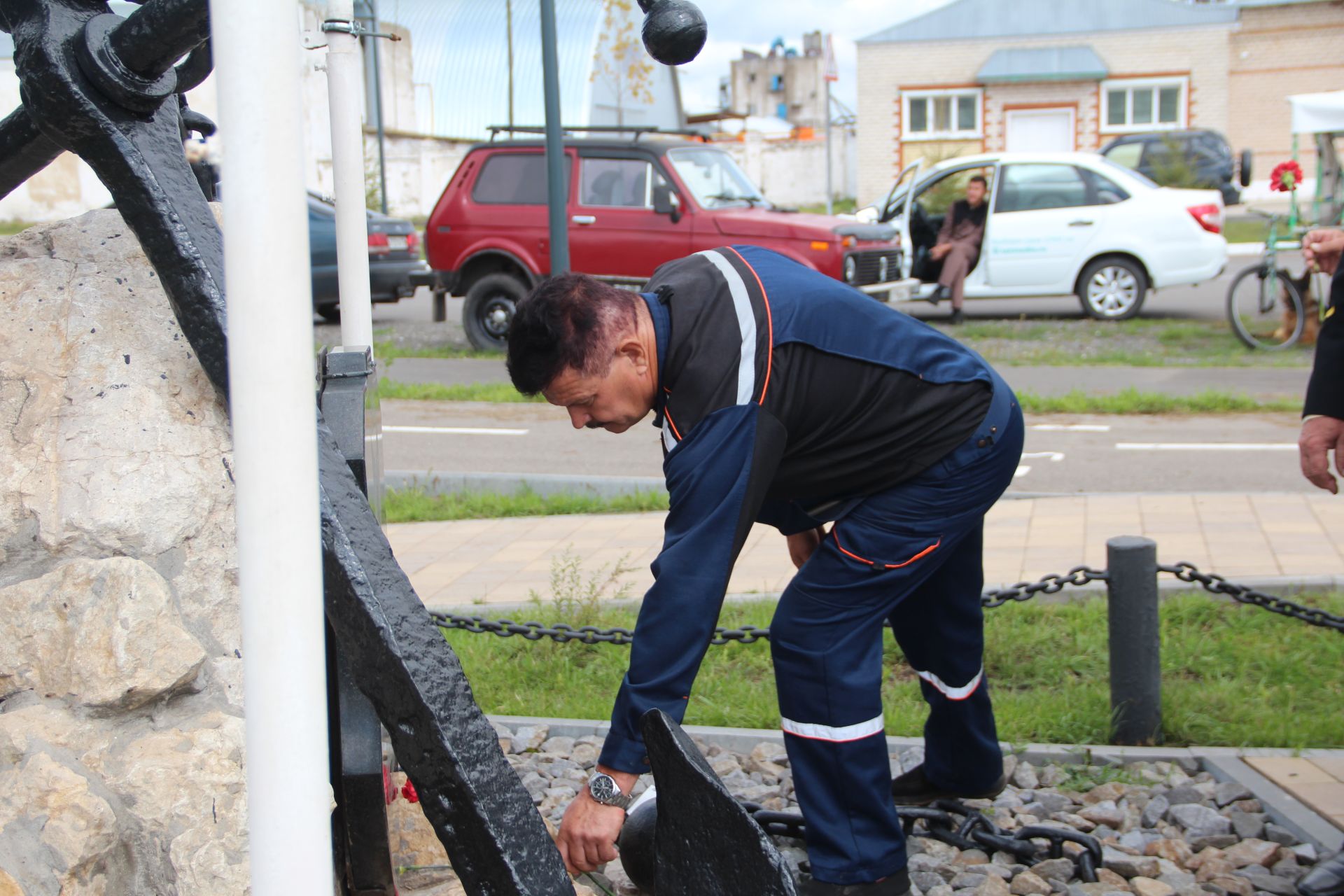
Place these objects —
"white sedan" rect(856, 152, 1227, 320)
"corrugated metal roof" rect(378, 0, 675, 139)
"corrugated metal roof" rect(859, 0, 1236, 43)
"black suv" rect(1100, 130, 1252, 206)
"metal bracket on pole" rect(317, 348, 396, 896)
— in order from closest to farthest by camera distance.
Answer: "metal bracket on pole" rect(317, 348, 396, 896) < "white sedan" rect(856, 152, 1227, 320) < "black suv" rect(1100, 130, 1252, 206) < "corrugated metal roof" rect(859, 0, 1236, 43) < "corrugated metal roof" rect(378, 0, 675, 139)

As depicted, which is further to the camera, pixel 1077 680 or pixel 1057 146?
pixel 1057 146

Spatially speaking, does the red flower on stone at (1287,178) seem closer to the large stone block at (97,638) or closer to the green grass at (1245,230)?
the large stone block at (97,638)

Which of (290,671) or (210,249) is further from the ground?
(210,249)

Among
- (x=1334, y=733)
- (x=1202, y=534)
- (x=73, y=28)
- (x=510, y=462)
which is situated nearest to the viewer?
(x=73, y=28)

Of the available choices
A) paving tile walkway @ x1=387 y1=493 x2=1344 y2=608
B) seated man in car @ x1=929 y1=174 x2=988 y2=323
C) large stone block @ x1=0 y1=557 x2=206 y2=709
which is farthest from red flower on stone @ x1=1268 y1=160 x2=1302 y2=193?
large stone block @ x1=0 y1=557 x2=206 y2=709

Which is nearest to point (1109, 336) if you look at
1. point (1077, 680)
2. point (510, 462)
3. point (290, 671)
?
point (510, 462)

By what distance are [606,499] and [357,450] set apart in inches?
192

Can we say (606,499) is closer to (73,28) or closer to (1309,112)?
(73,28)

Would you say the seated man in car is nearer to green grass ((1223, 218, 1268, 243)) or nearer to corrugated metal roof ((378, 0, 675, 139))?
green grass ((1223, 218, 1268, 243))

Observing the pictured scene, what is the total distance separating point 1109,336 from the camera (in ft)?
44.4

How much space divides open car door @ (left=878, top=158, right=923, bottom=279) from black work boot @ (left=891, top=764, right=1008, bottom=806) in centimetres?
1100

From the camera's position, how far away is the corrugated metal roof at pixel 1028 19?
36656 mm

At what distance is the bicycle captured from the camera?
475 inches

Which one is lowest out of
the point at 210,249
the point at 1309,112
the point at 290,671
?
the point at 290,671
